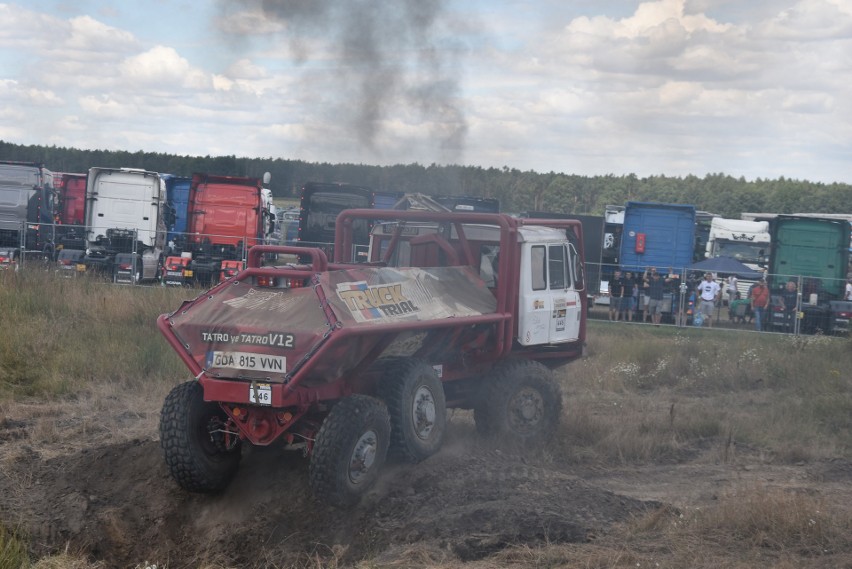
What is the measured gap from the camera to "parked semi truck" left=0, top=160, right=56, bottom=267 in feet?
81.8

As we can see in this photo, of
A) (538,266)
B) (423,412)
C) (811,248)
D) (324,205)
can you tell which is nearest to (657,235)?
(811,248)

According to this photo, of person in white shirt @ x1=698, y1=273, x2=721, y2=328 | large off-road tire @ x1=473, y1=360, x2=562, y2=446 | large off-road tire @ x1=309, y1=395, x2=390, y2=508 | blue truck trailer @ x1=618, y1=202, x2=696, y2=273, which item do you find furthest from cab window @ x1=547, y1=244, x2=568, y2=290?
blue truck trailer @ x1=618, y1=202, x2=696, y2=273

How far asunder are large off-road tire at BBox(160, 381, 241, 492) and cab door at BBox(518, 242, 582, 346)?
357 cm

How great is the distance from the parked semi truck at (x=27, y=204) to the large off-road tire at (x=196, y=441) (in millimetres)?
18410

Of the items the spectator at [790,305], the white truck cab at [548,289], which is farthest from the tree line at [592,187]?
the white truck cab at [548,289]

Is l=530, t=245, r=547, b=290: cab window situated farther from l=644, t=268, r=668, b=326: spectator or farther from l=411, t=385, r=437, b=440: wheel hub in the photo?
l=644, t=268, r=668, b=326: spectator

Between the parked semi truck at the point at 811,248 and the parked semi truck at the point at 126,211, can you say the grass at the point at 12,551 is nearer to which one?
the parked semi truck at the point at 126,211

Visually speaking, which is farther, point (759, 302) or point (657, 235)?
point (657, 235)

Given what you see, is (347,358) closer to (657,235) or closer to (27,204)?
(657,235)

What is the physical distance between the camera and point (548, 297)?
10656 millimetres

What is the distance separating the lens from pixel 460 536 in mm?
6949

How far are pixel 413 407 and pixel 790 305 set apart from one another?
16542mm

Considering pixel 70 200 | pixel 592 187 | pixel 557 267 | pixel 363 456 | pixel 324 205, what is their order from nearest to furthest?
pixel 363 456 → pixel 557 267 → pixel 324 205 → pixel 70 200 → pixel 592 187

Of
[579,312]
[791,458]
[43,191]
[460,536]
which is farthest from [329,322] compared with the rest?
[43,191]
